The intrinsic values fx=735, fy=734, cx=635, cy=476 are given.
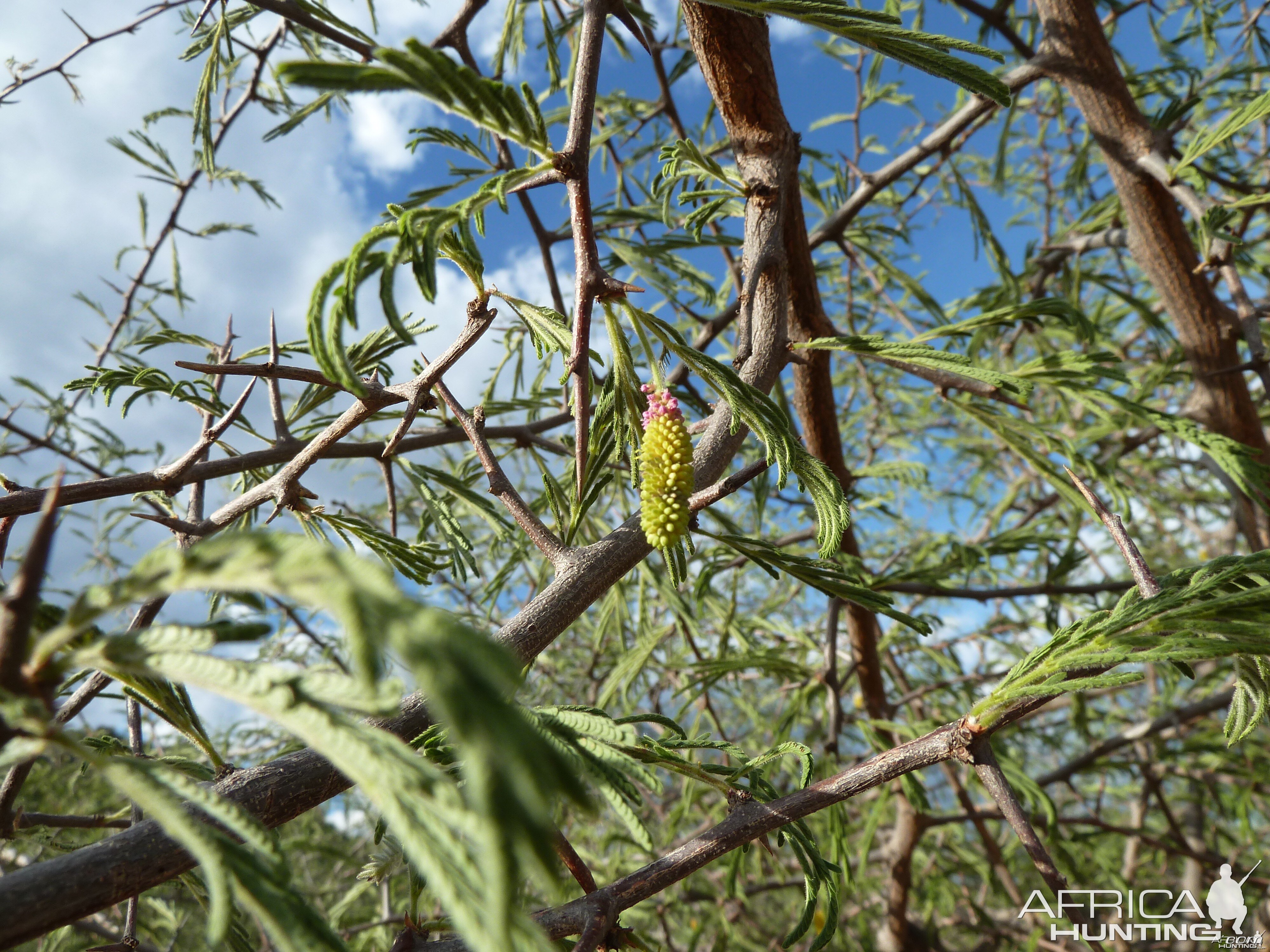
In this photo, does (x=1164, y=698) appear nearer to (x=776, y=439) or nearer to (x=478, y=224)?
(x=776, y=439)

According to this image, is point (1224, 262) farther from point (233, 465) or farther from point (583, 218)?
point (233, 465)

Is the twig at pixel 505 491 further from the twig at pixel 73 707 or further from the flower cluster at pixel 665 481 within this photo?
the twig at pixel 73 707

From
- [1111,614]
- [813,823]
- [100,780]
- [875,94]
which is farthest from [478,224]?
[100,780]

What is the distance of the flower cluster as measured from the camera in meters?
0.53

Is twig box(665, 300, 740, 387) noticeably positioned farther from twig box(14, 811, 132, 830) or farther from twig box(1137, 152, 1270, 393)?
twig box(14, 811, 132, 830)

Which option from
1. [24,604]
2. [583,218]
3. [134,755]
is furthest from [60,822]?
[583,218]

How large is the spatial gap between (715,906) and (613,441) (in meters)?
1.92

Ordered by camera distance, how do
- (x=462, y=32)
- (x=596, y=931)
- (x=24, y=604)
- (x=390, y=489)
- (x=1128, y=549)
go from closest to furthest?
(x=24, y=604) < (x=596, y=931) < (x=1128, y=549) < (x=390, y=489) < (x=462, y=32)

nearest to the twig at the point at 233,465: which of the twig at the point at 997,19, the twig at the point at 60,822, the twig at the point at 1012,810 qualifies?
the twig at the point at 60,822

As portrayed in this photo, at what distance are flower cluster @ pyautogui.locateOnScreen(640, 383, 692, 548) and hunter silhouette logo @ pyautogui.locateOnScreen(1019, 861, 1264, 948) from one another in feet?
2.49

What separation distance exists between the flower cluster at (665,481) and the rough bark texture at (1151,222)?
109 centimetres

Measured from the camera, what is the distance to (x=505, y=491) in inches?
23.3

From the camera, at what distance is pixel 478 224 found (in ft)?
1.72

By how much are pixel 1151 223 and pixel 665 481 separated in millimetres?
1187
